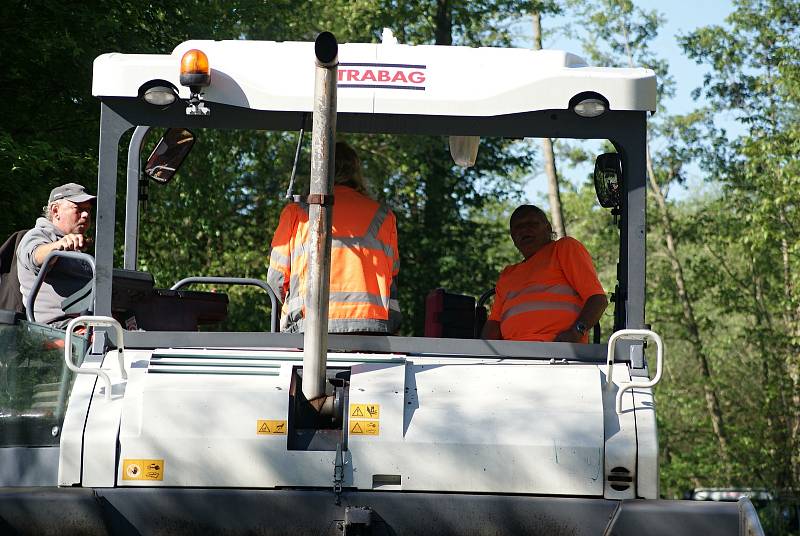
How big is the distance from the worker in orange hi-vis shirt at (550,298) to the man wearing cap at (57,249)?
6.46 ft

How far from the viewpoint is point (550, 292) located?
19.2 ft

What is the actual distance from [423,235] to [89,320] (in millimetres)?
17701

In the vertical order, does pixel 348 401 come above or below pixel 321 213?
below

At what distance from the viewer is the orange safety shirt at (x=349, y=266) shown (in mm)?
5094

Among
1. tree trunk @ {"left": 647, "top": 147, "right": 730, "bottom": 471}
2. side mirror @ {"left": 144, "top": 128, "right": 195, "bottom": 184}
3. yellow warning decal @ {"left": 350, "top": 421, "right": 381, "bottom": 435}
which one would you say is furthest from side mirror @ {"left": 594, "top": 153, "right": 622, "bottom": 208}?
tree trunk @ {"left": 647, "top": 147, "right": 730, "bottom": 471}

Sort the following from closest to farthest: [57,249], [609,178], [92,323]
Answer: [92,323] < [609,178] < [57,249]

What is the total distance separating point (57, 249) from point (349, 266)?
5.49ft

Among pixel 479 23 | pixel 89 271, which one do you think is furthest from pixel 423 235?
pixel 89 271

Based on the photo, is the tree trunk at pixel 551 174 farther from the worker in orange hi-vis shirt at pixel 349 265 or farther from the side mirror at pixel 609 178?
the worker in orange hi-vis shirt at pixel 349 265

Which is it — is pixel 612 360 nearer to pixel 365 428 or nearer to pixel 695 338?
pixel 365 428

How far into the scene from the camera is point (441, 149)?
71.8 ft

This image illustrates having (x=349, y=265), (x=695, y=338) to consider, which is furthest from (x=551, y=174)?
(x=349, y=265)

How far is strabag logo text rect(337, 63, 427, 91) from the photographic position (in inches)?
195

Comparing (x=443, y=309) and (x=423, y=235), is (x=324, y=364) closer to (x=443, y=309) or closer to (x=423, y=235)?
(x=443, y=309)
